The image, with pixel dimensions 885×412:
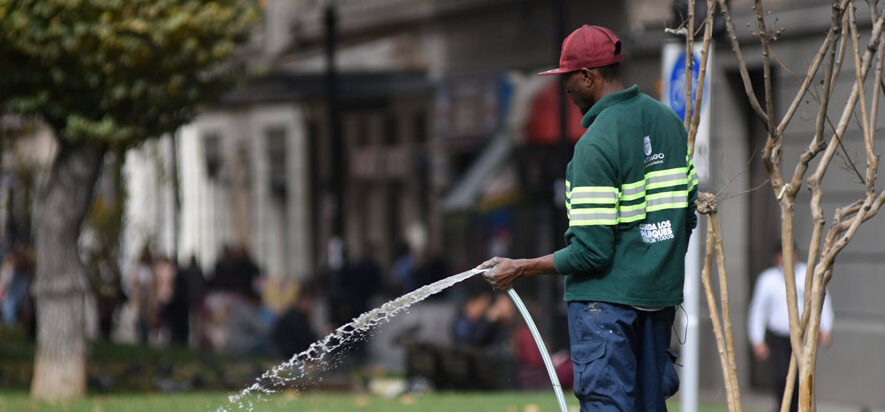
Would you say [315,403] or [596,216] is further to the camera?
[315,403]

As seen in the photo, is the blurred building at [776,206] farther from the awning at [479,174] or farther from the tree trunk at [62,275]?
the tree trunk at [62,275]

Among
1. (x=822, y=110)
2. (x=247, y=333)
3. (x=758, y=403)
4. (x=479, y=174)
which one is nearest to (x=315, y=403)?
(x=758, y=403)

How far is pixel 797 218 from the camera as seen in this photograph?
15.0m

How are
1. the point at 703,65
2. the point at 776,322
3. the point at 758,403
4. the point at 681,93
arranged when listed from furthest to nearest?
the point at 758,403 < the point at 776,322 < the point at 681,93 < the point at 703,65

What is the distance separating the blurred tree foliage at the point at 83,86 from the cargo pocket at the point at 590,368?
337 inches

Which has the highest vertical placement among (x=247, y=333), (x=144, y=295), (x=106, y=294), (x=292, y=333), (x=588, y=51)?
(x=588, y=51)

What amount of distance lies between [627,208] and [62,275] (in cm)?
1024

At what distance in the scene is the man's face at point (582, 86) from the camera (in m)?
4.95

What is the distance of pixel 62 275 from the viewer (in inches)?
547

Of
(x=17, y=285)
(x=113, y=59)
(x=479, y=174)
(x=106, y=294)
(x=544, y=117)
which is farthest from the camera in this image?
(x=17, y=285)

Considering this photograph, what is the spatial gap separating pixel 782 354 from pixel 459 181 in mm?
13944

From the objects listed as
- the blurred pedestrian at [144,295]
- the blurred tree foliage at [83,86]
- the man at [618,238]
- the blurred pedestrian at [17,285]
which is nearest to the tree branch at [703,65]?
the man at [618,238]

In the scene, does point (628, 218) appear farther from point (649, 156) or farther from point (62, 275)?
point (62, 275)

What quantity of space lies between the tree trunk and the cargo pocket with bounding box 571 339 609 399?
9.91 meters
